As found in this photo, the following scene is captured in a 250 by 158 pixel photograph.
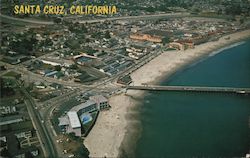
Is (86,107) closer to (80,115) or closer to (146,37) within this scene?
(80,115)

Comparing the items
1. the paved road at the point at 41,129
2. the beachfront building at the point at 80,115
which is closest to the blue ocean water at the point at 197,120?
the beachfront building at the point at 80,115

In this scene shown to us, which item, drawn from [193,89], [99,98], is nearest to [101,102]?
[99,98]

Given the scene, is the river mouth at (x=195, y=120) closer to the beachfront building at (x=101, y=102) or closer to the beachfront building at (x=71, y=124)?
the beachfront building at (x=101, y=102)

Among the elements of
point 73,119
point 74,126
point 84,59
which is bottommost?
point 74,126

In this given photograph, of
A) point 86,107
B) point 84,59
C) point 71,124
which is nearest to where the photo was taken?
point 71,124

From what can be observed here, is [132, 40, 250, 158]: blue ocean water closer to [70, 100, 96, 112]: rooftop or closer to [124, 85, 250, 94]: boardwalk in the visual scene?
[124, 85, 250, 94]: boardwalk

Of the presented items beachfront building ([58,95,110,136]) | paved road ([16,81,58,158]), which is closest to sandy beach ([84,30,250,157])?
beachfront building ([58,95,110,136])

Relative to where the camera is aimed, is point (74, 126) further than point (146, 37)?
No
